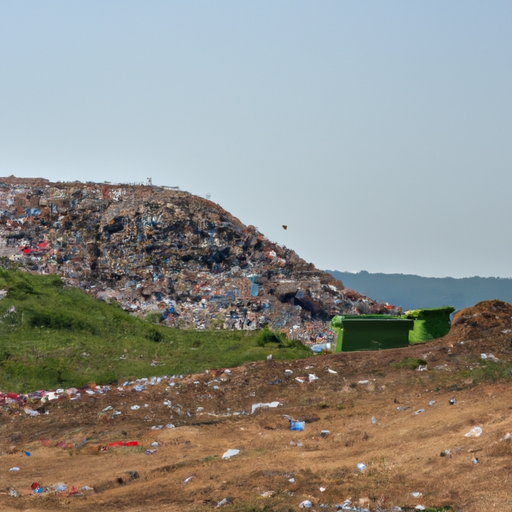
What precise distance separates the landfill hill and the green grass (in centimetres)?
185

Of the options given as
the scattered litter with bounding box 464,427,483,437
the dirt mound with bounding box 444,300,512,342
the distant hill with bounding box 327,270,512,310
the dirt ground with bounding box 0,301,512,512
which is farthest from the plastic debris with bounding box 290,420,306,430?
the distant hill with bounding box 327,270,512,310

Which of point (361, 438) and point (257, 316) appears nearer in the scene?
point (361, 438)

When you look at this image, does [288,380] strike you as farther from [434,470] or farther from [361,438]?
[434,470]

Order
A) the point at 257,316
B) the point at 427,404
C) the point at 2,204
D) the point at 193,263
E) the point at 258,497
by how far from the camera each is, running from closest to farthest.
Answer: the point at 258,497 → the point at 427,404 → the point at 257,316 → the point at 193,263 → the point at 2,204

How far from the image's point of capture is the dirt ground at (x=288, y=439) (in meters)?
6.25

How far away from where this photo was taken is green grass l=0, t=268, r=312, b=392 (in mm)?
12133

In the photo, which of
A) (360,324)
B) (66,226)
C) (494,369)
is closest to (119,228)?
(66,226)

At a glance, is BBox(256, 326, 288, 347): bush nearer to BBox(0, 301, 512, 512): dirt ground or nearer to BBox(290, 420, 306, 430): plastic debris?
BBox(0, 301, 512, 512): dirt ground

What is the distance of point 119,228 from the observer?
22.3 m

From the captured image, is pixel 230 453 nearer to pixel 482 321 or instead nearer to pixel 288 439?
pixel 288 439

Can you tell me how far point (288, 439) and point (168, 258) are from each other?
13.6m

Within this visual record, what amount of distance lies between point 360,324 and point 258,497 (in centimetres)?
735

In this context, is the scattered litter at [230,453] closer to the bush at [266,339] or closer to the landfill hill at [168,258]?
the bush at [266,339]

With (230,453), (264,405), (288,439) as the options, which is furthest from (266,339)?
(230,453)
